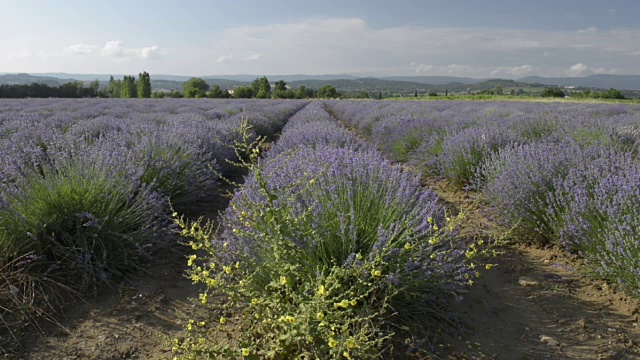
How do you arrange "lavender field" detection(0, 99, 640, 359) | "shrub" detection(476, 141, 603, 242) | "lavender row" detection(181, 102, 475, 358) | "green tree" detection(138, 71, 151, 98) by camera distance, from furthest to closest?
"green tree" detection(138, 71, 151, 98), "shrub" detection(476, 141, 603, 242), "lavender field" detection(0, 99, 640, 359), "lavender row" detection(181, 102, 475, 358)

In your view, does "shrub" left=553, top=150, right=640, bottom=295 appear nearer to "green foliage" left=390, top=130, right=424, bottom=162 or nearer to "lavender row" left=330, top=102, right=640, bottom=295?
"lavender row" left=330, top=102, right=640, bottom=295

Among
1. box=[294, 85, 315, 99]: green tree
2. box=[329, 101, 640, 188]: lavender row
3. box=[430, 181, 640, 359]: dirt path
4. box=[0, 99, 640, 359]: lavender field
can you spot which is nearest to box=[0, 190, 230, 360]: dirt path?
box=[0, 99, 640, 359]: lavender field

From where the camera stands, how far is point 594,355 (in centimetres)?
198

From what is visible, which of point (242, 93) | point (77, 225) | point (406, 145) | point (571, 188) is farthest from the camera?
point (242, 93)

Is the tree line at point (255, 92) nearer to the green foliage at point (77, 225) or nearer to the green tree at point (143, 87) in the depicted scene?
the green tree at point (143, 87)

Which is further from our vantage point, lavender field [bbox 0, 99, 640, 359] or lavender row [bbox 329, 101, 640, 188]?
lavender row [bbox 329, 101, 640, 188]

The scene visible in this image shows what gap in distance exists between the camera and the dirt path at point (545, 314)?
202cm

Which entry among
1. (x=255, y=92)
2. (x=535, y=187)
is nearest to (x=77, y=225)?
(x=535, y=187)

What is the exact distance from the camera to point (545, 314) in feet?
7.78

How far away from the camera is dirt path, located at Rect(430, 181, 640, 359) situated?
202cm

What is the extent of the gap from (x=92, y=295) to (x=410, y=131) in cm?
580

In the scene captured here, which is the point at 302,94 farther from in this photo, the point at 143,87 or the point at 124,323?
the point at 124,323

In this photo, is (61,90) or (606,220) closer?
(606,220)

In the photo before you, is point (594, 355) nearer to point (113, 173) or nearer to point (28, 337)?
point (28, 337)
